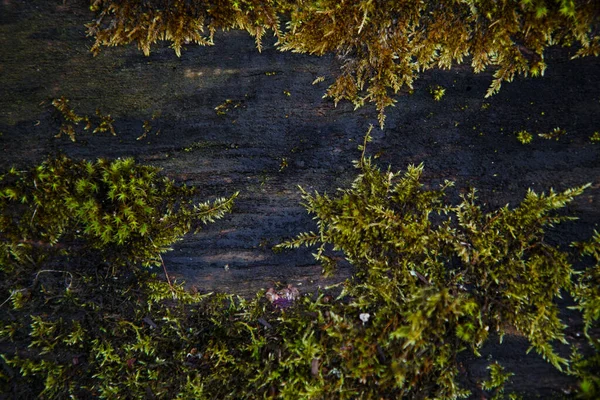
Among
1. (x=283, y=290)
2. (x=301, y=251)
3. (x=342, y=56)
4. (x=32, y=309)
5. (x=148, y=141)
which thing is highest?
(x=342, y=56)

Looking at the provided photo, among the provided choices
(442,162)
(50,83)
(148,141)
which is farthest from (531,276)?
(50,83)

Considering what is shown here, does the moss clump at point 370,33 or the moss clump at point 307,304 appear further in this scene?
the moss clump at point 307,304

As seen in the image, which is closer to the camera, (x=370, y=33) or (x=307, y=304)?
(x=370, y=33)

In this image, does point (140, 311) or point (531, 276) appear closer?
point (531, 276)

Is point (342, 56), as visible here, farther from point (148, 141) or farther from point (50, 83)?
point (50, 83)

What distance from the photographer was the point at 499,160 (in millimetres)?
1991

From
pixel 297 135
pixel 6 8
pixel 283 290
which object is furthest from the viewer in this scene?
pixel 283 290

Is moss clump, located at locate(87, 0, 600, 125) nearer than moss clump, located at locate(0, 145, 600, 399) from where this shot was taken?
Yes

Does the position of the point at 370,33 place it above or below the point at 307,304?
above

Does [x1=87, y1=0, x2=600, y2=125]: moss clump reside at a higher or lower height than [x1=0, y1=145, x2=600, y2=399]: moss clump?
higher

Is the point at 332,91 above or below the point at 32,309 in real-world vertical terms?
above

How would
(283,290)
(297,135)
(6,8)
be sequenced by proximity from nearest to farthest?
1. (6,8)
2. (297,135)
3. (283,290)

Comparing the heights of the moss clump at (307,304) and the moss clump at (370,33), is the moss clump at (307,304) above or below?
below

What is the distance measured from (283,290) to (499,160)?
4.67 feet
